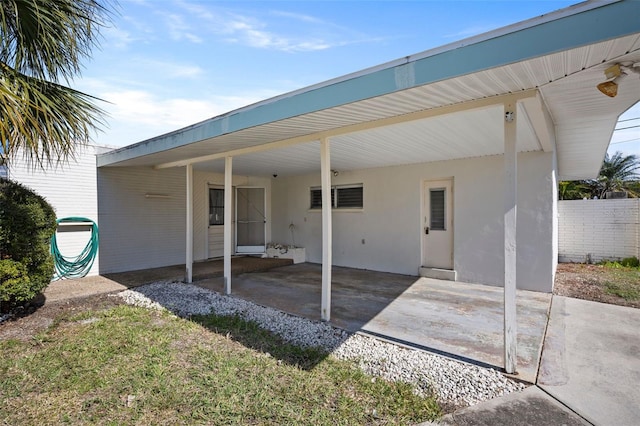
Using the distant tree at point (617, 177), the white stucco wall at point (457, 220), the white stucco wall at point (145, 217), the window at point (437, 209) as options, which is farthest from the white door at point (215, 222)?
the distant tree at point (617, 177)

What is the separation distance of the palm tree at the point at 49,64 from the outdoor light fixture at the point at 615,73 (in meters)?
4.75

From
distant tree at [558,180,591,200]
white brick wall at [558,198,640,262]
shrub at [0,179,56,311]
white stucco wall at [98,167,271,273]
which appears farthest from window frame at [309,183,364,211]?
distant tree at [558,180,591,200]

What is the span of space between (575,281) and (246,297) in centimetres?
640

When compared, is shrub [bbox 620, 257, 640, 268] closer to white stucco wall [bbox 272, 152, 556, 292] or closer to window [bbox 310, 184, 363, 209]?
white stucco wall [bbox 272, 152, 556, 292]

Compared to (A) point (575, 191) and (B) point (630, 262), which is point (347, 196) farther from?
(A) point (575, 191)

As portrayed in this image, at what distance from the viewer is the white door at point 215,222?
367 inches

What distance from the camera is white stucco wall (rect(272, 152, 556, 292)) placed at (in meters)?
5.91

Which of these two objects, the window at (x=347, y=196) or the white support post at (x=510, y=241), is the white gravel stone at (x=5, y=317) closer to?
the white support post at (x=510, y=241)

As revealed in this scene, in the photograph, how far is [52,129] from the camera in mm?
3871

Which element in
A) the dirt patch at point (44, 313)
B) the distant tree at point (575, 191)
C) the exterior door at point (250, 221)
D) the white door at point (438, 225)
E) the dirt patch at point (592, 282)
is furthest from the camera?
the distant tree at point (575, 191)

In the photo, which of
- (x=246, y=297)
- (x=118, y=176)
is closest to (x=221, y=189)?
(x=118, y=176)

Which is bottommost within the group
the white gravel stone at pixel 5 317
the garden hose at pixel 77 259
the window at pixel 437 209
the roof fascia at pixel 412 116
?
the white gravel stone at pixel 5 317

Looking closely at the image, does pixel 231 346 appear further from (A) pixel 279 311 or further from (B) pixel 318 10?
(B) pixel 318 10

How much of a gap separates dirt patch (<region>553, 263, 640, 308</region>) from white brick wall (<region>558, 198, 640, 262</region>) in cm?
68
